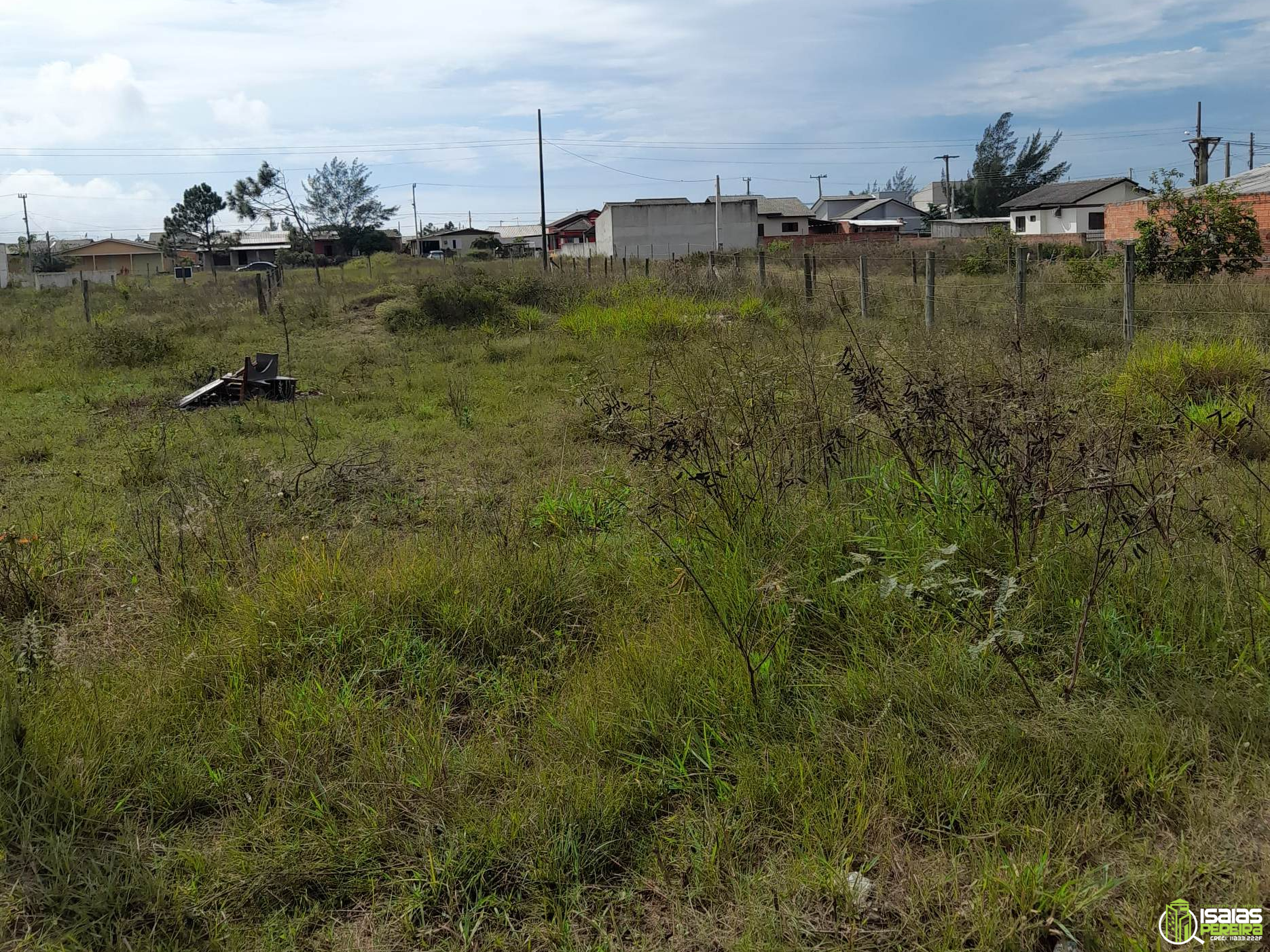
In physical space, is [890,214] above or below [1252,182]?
above

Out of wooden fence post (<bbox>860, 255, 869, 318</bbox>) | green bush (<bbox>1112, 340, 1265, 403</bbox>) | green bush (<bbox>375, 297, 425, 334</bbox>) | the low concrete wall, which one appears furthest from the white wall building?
green bush (<bbox>1112, 340, 1265, 403</bbox>)

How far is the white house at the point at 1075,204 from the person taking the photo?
48781 mm

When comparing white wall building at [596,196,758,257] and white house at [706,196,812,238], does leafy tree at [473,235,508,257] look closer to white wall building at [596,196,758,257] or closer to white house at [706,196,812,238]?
white wall building at [596,196,758,257]

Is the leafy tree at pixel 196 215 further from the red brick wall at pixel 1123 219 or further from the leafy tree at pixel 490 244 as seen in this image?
the red brick wall at pixel 1123 219

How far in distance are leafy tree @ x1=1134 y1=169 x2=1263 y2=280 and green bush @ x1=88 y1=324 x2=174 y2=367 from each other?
48.0ft

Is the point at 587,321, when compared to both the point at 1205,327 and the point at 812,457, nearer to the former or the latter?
the point at 1205,327

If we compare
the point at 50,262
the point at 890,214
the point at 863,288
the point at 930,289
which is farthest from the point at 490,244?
the point at 930,289

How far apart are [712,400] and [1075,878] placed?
127 inches

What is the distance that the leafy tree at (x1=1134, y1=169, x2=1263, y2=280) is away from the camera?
44.2 ft

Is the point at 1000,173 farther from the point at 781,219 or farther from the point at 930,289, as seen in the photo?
the point at 930,289

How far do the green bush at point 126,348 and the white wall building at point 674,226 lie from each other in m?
41.4

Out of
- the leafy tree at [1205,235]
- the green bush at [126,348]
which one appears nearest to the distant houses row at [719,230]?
the leafy tree at [1205,235]

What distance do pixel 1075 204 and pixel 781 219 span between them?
21.2m

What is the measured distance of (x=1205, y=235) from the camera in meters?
13.7
